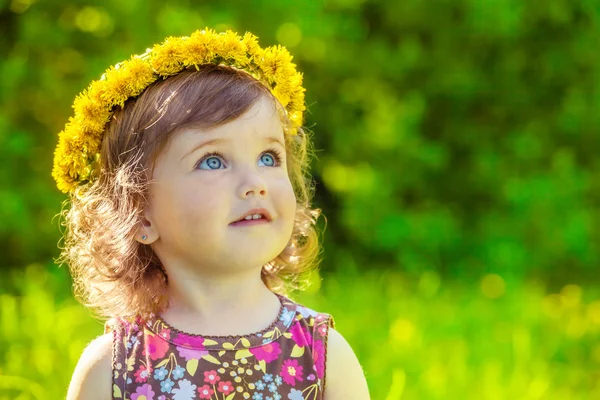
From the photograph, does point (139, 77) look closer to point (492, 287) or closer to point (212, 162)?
point (212, 162)

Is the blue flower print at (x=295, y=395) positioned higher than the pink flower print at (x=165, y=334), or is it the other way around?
the pink flower print at (x=165, y=334)

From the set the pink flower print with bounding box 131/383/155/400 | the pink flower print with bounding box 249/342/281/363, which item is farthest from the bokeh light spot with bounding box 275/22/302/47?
the pink flower print with bounding box 131/383/155/400

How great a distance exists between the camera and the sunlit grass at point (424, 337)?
324 centimetres

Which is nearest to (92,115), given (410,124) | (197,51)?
(197,51)

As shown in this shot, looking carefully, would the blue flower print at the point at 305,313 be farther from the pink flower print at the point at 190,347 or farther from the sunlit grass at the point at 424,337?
the sunlit grass at the point at 424,337

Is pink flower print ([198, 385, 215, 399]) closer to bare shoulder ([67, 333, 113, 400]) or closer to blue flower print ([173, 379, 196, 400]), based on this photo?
blue flower print ([173, 379, 196, 400])

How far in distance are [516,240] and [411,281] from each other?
3.02 ft

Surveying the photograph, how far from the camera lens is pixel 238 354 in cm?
216

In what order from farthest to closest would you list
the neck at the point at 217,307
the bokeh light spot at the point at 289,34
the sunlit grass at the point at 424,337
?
the bokeh light spot at the point at 289,34 → the sunlit grass at the point at 424,337 → the neck at the point at 217,307

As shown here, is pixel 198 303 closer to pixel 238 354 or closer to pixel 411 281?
pixel 238 354

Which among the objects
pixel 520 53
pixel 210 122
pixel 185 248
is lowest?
pixel 185 248

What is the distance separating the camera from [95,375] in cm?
216

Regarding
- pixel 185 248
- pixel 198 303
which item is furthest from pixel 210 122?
pixel 198 303

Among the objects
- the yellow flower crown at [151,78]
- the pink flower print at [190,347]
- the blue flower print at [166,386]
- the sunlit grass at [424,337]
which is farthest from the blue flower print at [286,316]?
the sunlit grass at [424,337]
